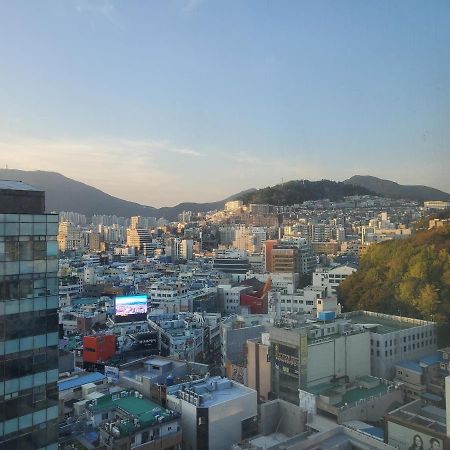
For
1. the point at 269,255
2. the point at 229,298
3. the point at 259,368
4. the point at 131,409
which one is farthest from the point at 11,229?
the point at 269,255

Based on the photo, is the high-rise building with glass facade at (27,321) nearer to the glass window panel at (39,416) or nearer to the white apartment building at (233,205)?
the glass window panel at (39,416)

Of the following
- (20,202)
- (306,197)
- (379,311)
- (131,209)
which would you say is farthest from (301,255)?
(131,209)

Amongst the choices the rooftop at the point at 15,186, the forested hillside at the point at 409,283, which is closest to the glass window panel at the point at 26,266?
the rooftop at the point at 15,186

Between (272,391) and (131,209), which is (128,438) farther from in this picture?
(131,209)

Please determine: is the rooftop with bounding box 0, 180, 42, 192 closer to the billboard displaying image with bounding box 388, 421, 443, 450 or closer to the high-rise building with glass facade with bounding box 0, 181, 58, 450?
the high-rise building with glass facade with bounding box 0, 181, 58, 450

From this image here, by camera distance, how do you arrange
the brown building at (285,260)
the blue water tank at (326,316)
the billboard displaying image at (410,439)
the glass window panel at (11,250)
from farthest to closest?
the brown building at (285,260) < the blue water tank at (326,316) < the billboard displaying image at (410,439) < the glass window panel at (11,250)

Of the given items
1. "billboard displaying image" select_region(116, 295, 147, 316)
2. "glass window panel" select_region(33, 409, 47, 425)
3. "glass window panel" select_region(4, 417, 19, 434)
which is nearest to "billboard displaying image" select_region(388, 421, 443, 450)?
"glass window panel" select_region(33, 409, 47, 425)
